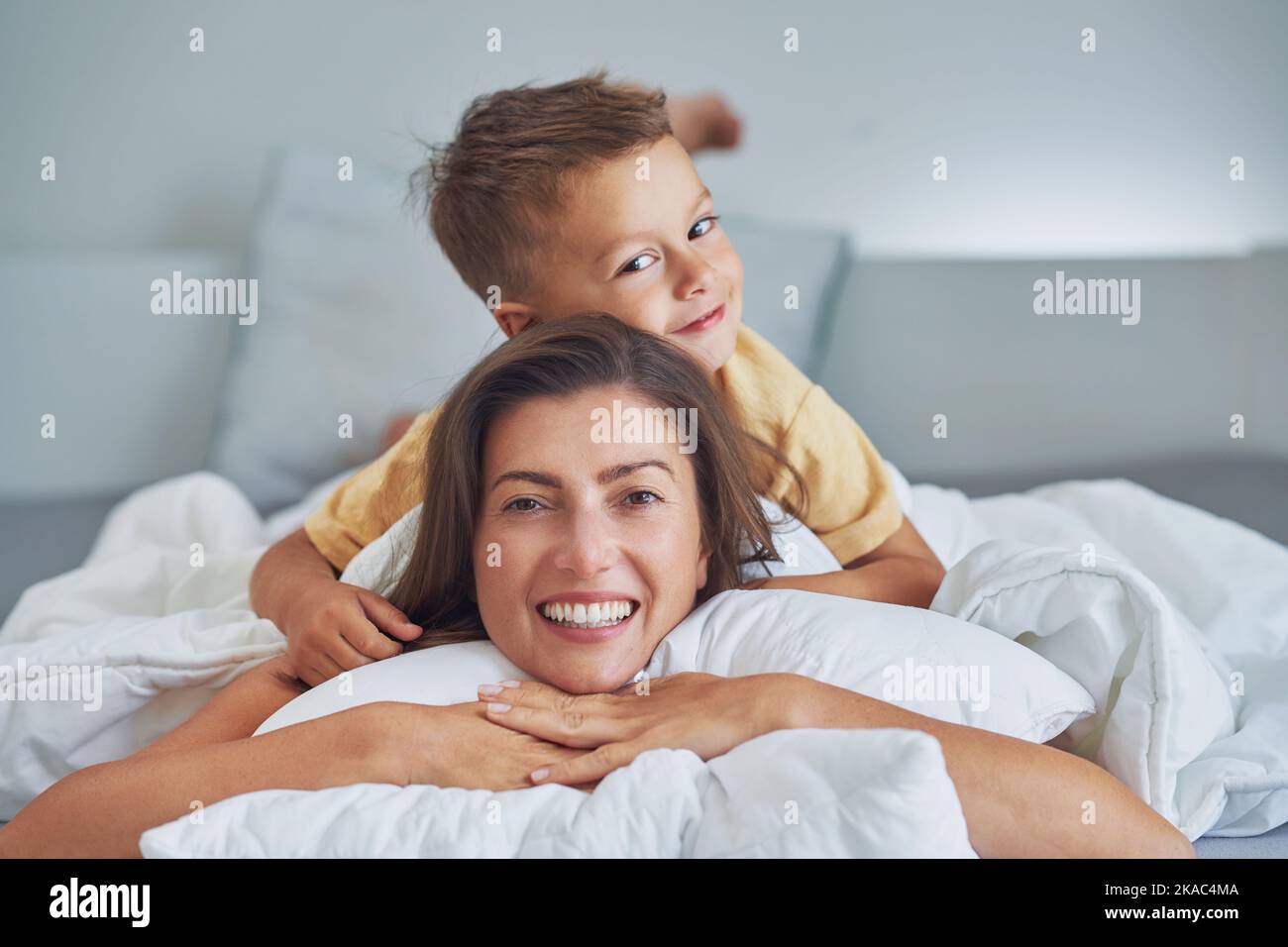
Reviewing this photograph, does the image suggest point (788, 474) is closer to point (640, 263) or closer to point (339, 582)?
point (640, 263)

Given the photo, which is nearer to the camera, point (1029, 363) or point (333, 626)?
point (333, 626)

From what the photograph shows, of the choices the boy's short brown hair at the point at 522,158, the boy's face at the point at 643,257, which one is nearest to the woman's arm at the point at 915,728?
the boy's face at the point at 643,257

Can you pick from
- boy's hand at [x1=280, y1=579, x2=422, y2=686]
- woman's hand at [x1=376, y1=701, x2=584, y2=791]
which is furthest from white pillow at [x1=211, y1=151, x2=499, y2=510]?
woman's hand at [x1=376, y1=701, x2=584, y2=791]

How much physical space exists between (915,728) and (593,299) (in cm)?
49

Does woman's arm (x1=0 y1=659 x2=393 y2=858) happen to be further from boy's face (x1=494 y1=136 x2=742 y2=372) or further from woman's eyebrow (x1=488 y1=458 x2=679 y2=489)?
boy's face (x1=494 y1=136 x2=742 y2=372)

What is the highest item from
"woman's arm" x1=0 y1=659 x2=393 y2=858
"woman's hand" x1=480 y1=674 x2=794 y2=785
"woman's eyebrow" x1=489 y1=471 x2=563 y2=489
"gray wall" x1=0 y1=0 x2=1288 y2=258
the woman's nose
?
"gray wall" x1=0 y1=0 x2=1288 y2=258

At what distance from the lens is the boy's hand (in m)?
0.93

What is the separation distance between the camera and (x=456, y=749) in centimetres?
75

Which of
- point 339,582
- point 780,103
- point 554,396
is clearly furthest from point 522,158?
point 780,103

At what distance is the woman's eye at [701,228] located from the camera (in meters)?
1.08

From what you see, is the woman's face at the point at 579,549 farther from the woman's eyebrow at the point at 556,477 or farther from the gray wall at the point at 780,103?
the gray wall at the point at 780,103

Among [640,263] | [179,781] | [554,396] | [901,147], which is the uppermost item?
[901,147]

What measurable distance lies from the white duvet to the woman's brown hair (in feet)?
0.45
